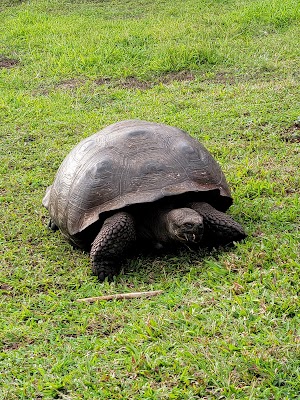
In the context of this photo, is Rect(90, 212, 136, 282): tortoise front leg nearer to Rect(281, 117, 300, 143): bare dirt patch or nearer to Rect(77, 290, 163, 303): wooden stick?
Rect(77, 290, 163, 303): wooden stick

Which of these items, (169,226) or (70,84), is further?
(70,84)

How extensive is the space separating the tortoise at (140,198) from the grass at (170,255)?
14 cm

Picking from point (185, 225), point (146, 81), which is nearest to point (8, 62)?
point (146, 81)

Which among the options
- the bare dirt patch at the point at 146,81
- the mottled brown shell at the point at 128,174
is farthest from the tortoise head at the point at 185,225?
the bare dirt patch at the point at 146,81

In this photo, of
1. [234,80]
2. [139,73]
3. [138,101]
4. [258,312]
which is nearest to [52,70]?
[139,73]

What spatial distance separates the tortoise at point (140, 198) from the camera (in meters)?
3.61

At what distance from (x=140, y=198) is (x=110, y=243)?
315 mm

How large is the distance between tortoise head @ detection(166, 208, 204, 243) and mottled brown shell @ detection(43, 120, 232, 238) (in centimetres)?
12

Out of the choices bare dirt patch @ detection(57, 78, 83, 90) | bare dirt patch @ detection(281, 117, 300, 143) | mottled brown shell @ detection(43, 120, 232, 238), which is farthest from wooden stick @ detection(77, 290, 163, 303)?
bare dirt patch @ detection(57, 78, 83, 90)

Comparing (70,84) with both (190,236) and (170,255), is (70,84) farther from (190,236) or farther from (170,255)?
(190,236)

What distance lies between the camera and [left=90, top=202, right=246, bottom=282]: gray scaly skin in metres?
3.52

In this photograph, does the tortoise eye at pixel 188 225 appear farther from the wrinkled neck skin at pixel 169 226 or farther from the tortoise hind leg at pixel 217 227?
the tortoise hind leg at pixel 217 227

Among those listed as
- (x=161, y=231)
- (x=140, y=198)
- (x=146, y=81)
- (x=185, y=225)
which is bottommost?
(x=146, y=81)

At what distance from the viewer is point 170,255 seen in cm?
378
